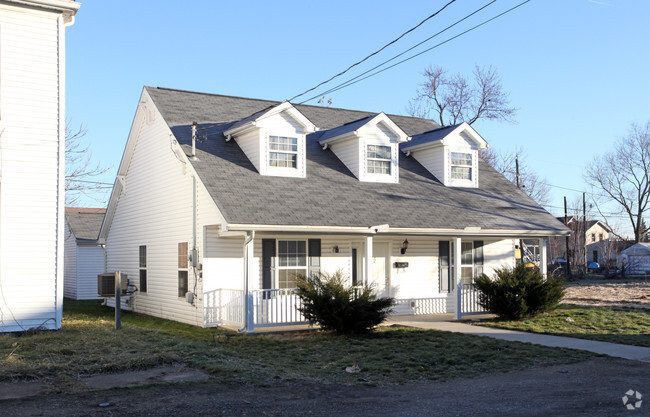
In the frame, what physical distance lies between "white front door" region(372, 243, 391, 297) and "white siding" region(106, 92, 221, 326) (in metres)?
5.30

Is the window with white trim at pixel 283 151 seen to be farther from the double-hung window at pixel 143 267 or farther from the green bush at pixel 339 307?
the double-hung window at pixel 143 267

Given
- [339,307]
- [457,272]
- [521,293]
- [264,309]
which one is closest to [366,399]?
[339,307]

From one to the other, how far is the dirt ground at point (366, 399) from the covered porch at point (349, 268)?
5836 mm

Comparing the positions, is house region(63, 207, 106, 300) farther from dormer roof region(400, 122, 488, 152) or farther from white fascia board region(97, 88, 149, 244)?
dormer roof region(400, 122, 488, 152)

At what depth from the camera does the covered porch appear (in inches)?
620

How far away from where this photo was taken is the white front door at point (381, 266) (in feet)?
62.0

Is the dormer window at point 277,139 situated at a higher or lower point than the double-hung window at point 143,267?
higher

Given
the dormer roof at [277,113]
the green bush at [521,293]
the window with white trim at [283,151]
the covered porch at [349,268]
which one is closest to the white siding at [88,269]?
the dormer roof at [277,113]

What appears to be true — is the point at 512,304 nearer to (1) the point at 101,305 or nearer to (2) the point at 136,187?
(2) the point at 136,187

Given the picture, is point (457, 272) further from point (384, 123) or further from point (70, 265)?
point (70, 265)

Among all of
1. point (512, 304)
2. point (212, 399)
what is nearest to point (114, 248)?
point (512, 304)

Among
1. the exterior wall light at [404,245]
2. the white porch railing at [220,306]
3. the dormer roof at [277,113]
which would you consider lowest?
the white porch railing at [220,306]

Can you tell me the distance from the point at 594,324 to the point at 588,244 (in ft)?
253

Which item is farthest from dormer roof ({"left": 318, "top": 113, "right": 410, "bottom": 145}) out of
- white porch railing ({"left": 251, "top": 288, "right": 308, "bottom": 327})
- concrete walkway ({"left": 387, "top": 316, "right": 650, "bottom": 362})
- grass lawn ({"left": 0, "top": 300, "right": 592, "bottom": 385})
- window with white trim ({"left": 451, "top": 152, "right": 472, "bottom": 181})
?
grass lawn ({"left": 0, "top": 300, "right": 592, "bottom": 385})
